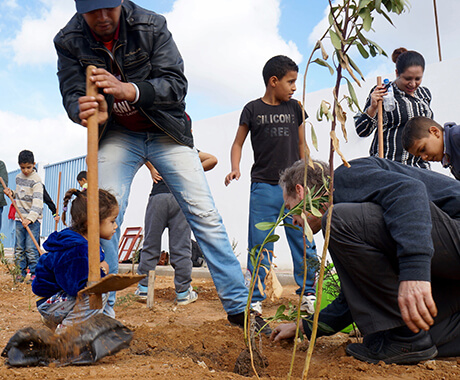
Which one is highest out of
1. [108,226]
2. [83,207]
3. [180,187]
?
[180,187]

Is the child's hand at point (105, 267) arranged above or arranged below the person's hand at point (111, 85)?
below

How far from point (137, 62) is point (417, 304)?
73.8 inches

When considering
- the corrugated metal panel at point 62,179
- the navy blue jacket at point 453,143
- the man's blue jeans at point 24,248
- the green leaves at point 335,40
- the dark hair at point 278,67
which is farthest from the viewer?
the corrugated metal panel at point 62,179

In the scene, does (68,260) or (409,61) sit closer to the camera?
(68,260)

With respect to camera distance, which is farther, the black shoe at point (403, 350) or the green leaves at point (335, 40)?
the black shoe at point (403, 350)

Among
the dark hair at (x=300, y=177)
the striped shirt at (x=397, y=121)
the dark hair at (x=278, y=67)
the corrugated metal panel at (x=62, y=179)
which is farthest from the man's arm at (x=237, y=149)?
the corrugated metal panel at (x=62, y=179)

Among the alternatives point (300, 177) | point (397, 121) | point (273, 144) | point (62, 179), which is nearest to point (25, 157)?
point (273, 144)

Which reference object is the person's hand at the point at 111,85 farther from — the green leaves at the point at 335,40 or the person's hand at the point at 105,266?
the green leaves at the point at 335,40

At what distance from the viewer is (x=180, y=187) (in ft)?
8.65

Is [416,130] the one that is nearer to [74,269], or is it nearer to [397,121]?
[397,121]

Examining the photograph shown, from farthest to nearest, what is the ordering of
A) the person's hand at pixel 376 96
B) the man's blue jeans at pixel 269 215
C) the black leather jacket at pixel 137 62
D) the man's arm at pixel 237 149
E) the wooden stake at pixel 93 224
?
1. the man's arm at pixel 237 149
2. the person's hand at pixel 376 96
3. the man's blue jeans at pixel 269 215
4. the black leather jacket at pixel 137 62
5. the wooden stake at pixel 93 224

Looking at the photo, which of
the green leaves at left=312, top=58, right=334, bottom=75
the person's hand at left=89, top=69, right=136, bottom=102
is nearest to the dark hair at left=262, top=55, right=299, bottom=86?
the person's hand at left=89, top=69, right=136, bottom=102

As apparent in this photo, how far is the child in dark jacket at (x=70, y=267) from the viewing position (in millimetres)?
2346

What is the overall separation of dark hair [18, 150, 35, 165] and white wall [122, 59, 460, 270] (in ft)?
13.7
